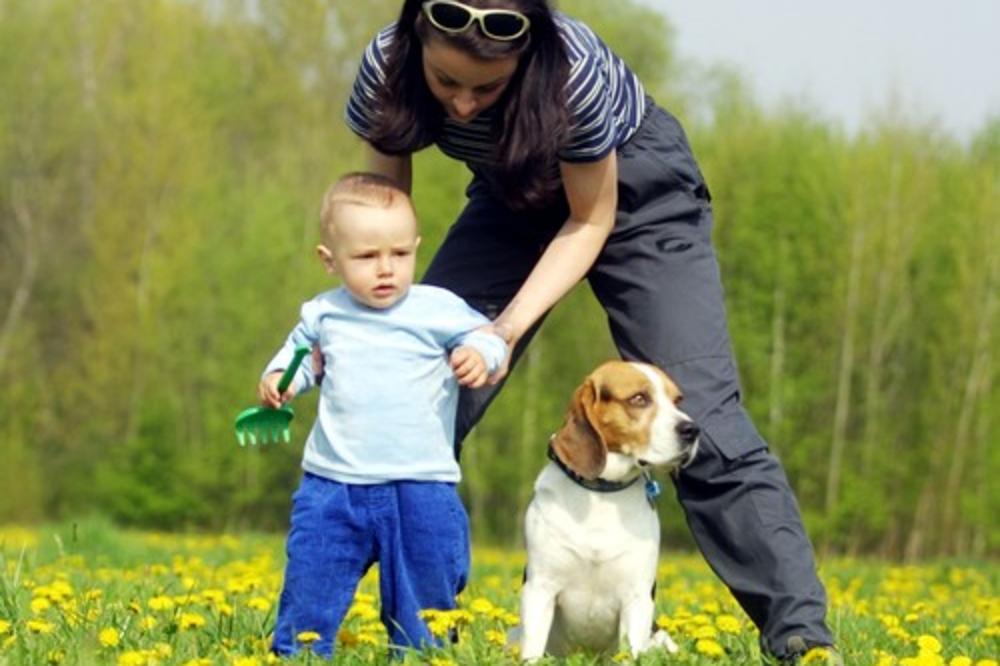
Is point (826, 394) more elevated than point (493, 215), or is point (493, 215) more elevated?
point (493, 215)

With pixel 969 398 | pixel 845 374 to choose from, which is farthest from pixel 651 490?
pixel 845 374

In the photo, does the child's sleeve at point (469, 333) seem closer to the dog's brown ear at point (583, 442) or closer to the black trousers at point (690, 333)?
the dog's brown ear at point (583, 442)

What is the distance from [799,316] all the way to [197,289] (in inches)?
354

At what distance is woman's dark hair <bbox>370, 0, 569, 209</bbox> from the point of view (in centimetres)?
466

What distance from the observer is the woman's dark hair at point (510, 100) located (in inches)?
183

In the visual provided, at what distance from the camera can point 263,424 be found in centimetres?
495

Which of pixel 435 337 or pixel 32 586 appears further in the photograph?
pixel 32 586

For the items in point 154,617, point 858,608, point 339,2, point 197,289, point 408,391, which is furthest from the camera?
point 339,2

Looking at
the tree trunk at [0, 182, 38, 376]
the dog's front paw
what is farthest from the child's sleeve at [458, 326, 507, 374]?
the tree trunk at [0, 182, 38, 376]

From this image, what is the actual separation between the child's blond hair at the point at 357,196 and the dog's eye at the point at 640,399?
2.53 feet

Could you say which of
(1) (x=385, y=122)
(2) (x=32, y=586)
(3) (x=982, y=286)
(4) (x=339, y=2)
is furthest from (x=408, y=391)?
(4) (x=339, y=2)

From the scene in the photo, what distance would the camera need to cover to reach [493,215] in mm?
5484

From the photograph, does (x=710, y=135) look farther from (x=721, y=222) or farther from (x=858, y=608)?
(x=858, y=608)

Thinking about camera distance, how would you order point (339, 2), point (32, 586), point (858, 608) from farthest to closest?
point (339, 2) < point (858, 608) < point (32, 586)
